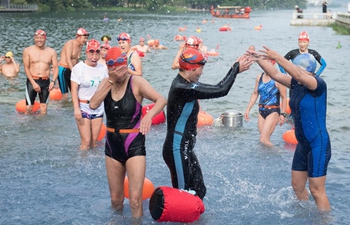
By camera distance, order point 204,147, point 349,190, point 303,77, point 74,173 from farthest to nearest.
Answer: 1. point 204,147
2. point 74,173
3. point 349,190
4. point 303,77

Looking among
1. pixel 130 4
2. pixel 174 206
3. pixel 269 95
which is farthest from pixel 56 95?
pixel 130 4

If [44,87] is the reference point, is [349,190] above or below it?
below

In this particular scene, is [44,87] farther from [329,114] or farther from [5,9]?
[5,9]

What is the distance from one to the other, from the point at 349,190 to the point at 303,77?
3139 mm

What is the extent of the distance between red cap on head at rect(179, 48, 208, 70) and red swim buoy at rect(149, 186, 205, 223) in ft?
4.59

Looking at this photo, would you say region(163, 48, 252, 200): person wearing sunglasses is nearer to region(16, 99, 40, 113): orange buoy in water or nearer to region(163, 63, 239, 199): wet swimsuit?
region(163, 63, 239, 199): wet swimsuit

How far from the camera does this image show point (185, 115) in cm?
598

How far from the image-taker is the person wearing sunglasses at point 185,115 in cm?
588

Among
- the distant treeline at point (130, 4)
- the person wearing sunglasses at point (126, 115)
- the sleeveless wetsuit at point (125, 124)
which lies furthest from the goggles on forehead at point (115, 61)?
the distant treeline at point (130, 4)

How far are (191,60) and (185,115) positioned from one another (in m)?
0.62

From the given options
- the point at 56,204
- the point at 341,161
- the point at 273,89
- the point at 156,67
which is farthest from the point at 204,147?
the point at 156,67

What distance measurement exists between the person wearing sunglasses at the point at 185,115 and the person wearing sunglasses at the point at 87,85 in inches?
124

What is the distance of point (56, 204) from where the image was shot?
735cm

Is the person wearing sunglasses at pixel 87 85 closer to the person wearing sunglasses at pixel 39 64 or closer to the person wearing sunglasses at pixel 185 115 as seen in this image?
the person wearing sunglasses at pixel 39 64
